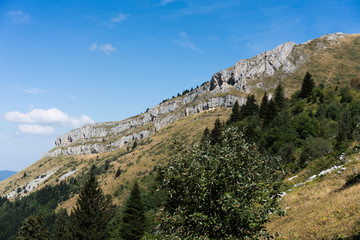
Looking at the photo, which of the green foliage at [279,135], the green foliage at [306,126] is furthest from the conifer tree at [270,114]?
the green foliage at [306,126]

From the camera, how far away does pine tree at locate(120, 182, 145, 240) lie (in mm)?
42125

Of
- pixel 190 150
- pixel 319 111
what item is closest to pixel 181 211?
pixel 190 150

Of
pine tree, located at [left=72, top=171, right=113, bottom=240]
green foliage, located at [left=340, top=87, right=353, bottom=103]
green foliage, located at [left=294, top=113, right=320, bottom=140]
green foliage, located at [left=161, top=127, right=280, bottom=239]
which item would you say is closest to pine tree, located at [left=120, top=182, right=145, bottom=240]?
pine tree, located at [left=72, top=171, right=113, bottom=240]

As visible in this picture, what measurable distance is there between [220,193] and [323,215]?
425 inches

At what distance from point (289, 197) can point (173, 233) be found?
1981 cm

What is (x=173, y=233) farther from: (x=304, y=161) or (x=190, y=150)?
(x=304, y=161)

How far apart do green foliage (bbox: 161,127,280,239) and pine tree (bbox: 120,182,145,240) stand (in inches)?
1450

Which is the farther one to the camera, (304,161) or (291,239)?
(304,161)

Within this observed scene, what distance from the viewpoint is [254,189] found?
9.23 meters

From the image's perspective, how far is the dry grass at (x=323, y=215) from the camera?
12336 mm

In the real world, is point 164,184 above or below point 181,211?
above

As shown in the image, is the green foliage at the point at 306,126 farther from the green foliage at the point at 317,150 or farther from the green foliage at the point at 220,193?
the green foliage at the point at 220,193

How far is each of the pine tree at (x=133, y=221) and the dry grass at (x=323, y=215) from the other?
30.6 metres

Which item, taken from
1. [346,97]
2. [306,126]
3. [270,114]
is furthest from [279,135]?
[346,97]
